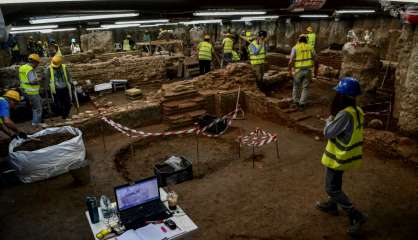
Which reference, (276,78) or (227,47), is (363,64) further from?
(227,47)

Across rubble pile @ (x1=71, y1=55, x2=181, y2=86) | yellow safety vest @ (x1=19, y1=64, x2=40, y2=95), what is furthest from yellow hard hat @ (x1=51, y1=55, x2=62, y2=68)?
rubble pile @ (x1=71, y1=55, x2=181, y2=86)

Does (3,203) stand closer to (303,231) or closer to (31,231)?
(31,231)

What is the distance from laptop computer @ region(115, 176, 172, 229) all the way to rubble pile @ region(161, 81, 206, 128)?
17.1 feet

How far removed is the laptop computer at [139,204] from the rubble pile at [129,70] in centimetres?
991

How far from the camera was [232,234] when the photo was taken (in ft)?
14.5

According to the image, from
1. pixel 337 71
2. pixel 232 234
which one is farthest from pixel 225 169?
pixel 337 71

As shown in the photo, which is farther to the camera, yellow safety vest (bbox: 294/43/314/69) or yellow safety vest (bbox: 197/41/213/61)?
yellow safety vest (bbox: 197/41/213/61)

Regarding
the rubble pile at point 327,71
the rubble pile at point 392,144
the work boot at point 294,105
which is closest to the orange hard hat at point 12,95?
the work boot at point 294,105

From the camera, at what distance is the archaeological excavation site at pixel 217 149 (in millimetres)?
3855

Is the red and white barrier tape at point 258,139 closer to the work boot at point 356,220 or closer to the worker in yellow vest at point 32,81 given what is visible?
the work boot at point 356,220

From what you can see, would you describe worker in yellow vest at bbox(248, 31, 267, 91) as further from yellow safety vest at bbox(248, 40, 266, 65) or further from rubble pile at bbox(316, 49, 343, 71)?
rubble pile at bbox(316, 49, 343, 71)

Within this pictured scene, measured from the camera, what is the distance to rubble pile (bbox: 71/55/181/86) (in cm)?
1233

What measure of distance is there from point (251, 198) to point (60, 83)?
20.1 feet

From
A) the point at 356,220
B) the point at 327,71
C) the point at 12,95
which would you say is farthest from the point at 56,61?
the point at 327,71
